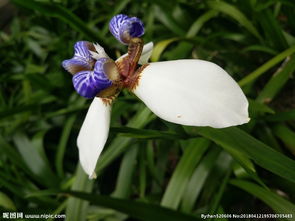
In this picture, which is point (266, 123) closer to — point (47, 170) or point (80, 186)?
point (80, 186)

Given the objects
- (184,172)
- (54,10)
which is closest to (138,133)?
(184,172)

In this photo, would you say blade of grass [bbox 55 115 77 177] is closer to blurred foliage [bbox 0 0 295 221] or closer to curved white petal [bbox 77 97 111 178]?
blurred foliage [bbox 0 0 295 221]

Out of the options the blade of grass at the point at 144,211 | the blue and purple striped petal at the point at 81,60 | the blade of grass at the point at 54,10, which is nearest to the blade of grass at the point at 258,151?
the blade of grass at the point at 144,211

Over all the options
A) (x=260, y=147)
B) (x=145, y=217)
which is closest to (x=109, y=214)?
(x=145, y=217)

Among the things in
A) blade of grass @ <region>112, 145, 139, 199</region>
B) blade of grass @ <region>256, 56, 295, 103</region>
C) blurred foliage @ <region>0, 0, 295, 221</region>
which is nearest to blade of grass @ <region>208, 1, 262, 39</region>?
blurred foliage @ <region>0, 0, 295, 221</region>

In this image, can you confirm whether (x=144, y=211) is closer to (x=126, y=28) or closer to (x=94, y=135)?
(x=94, y=135)

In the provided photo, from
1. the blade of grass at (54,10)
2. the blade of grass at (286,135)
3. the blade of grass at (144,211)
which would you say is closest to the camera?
the blade of grass at (144,211)

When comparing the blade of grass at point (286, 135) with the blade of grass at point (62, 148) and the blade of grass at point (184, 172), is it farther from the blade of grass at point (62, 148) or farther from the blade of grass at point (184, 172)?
the blade of grass at point (62, 148)

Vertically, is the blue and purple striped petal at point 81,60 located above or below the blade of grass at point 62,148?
above
